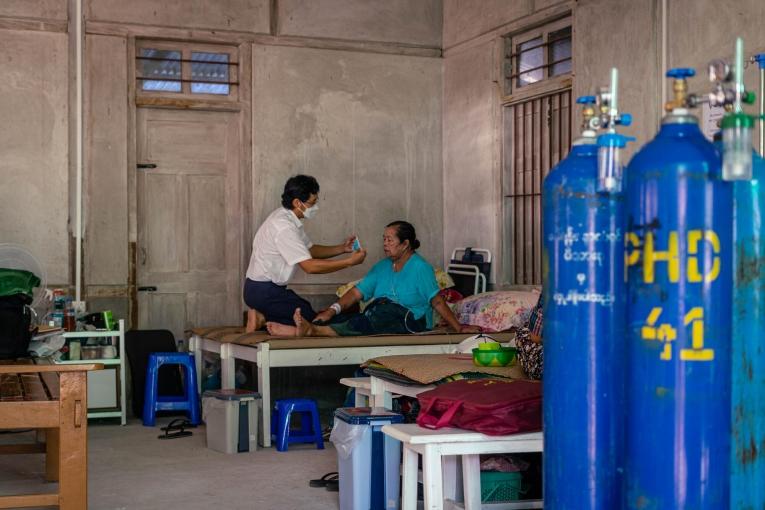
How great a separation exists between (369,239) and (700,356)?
262 inches

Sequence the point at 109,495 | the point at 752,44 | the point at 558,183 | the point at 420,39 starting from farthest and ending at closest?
the point at 420,39 → the point at 752,44 → the point at 109,495 → the point at 558,183

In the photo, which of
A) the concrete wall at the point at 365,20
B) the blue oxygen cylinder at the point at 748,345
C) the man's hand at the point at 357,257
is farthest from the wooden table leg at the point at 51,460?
the concrete wall at the point at 365,20

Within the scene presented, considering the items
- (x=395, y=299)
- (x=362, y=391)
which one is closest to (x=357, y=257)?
(x=395, y=299)

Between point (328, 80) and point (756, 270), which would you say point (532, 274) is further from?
point (756, 270)

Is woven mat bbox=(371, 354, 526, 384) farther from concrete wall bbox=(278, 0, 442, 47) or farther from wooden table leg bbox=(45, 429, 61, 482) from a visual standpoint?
concrete wall bbox=(278, 0, 442, 47)

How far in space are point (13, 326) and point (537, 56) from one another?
15.3 ft

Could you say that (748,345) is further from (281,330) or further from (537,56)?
(537,56)

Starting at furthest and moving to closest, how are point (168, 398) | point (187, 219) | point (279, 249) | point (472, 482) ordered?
point (187, 219) → point (168, 398) → point (279, 249) → point (472, 482)

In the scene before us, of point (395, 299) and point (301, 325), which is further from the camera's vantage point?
point (395, 299)

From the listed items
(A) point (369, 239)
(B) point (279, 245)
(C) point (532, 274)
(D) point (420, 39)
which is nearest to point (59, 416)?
(B) point (279, 245)

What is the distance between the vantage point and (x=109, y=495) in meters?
5.07

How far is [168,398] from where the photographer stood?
760 cm

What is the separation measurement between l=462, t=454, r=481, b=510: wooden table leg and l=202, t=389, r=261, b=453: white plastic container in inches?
103

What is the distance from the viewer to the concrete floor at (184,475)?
16.2 ft
